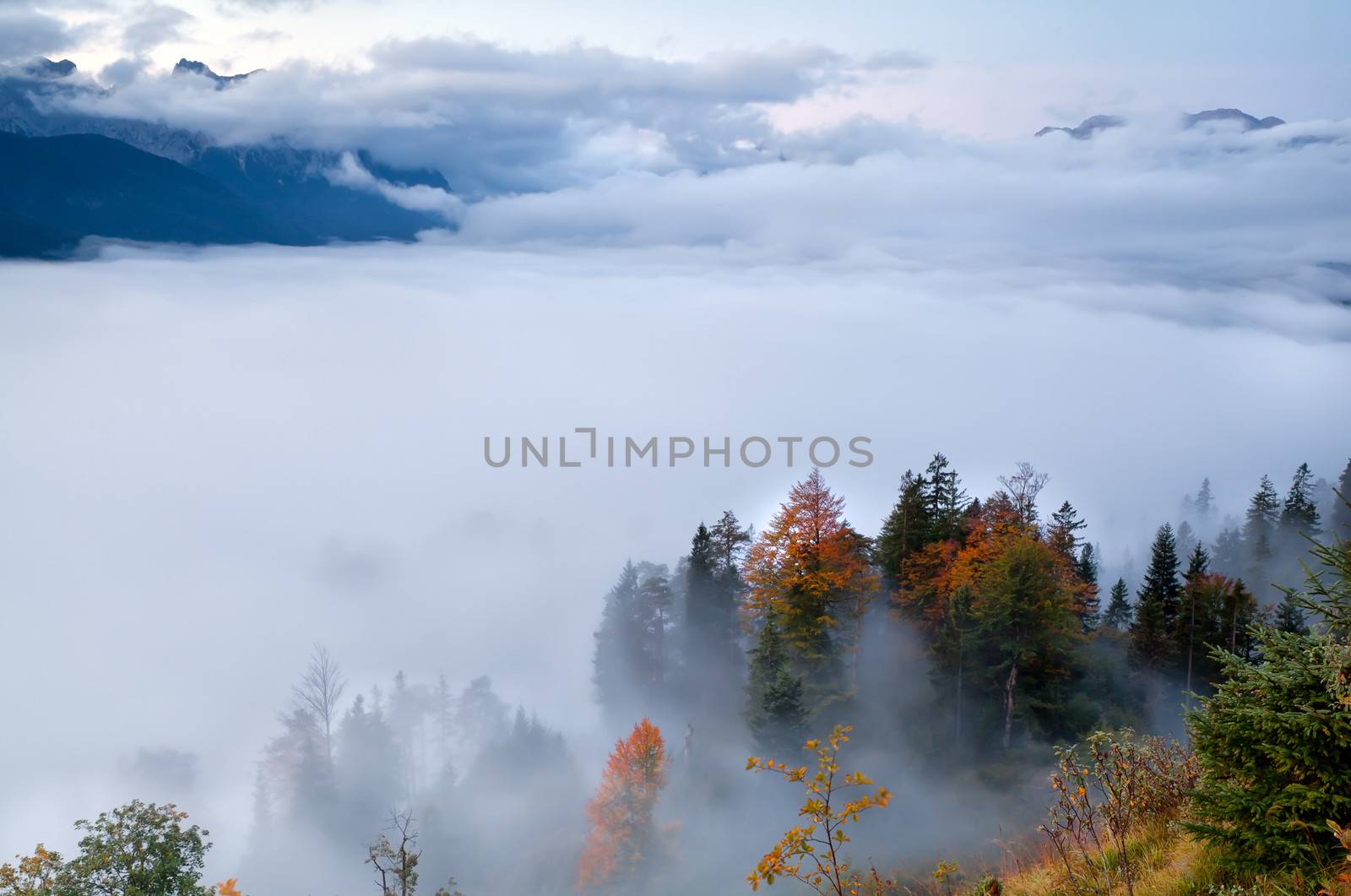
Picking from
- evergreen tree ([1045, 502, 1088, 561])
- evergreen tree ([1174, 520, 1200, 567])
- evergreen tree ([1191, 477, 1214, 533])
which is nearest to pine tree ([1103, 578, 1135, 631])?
evergreen tree ([1045, 502, 1088, 561])

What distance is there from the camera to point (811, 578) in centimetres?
2661

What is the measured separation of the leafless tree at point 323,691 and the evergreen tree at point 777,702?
2843 cm

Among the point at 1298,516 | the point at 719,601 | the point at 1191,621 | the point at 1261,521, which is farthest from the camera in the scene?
the point at 1261,521

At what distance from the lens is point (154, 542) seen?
178 metres

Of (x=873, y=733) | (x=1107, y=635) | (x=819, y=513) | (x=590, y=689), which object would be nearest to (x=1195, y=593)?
(x=1107, y=635)

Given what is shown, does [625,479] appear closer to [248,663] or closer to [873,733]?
[248,663]

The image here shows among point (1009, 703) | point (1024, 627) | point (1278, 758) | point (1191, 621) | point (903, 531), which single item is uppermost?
point (1278, 758)

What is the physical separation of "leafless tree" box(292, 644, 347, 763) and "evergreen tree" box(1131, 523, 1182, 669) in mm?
39615

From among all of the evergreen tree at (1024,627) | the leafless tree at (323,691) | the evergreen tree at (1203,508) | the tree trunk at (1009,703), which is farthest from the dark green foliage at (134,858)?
the evergreen tree at (1203,508)

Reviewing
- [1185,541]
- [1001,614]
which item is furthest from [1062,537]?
[1185,541]

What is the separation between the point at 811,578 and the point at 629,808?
9.57 metres

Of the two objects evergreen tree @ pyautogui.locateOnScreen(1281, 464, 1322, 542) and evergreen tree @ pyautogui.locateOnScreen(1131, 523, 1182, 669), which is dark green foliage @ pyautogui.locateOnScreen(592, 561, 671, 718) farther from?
evergreen tree @ pyautogui.locateOnScreen(1281, 464, 1322, 542)

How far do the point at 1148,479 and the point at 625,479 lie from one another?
87.4 meters

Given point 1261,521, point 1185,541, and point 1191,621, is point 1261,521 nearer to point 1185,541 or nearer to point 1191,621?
point 1185,541
